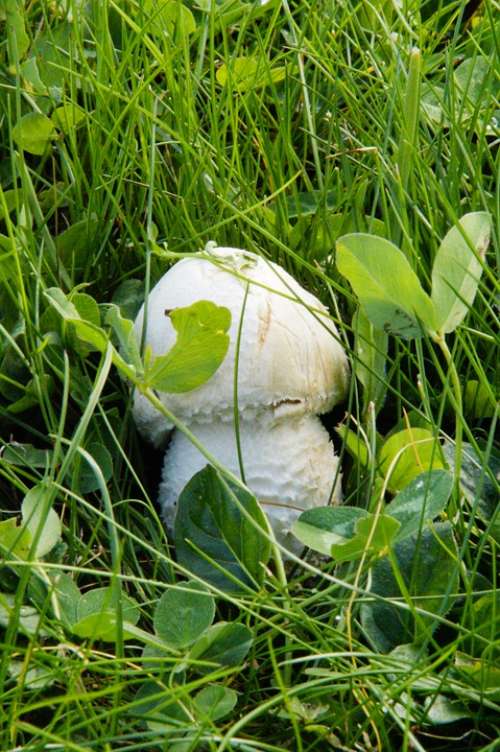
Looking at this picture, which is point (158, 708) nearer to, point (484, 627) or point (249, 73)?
point (484, 627)

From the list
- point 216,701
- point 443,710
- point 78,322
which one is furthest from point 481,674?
point 78,322

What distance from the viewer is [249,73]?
186 cm

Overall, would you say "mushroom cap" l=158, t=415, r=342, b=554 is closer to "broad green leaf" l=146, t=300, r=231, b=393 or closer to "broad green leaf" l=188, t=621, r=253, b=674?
"broad green leaf" l=146, t=300, r=231, b=393

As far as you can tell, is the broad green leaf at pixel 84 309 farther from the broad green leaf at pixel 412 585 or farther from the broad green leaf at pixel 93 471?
the broad green leaf at pixel 412 585

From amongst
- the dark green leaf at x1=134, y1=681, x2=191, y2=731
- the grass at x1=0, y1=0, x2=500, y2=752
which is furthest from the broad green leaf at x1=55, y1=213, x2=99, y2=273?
the dark green leaf at x1=134, y1=681, x2=191, y2=731

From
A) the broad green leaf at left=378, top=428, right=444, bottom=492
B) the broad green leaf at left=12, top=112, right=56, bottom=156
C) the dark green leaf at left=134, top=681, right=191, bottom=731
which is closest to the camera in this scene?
the dark green leaf at left=134, top=681, right=191, bottom=731

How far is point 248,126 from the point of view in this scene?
6.08 ft

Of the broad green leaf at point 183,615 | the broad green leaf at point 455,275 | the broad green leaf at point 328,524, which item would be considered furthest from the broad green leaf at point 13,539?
the broad green leaf at point 455,275

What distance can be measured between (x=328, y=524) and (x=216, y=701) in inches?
10.0

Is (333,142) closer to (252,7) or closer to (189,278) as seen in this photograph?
(252,7)

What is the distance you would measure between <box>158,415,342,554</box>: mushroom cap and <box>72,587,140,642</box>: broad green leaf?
248 mm

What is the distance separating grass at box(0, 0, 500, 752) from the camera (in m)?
1.12

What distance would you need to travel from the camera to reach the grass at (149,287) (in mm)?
1121

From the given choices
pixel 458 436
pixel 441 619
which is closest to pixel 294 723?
pixel 441 619
